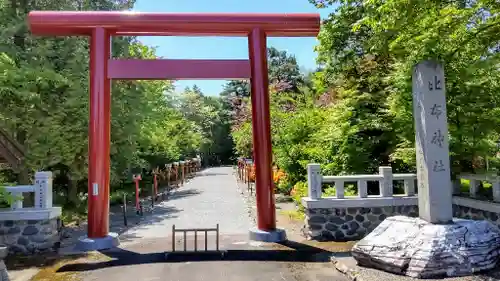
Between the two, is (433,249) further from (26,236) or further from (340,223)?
(26,236)

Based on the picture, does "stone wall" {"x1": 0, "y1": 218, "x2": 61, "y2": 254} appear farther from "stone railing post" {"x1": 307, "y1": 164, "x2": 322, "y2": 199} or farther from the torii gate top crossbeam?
"stone railing post" {"x1": 307, "y1": 164, "x2": 322, "y2": 199}

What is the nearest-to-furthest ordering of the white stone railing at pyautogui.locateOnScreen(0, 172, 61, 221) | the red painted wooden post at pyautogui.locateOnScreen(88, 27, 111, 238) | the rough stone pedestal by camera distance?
1. the rough stone pedestal
2. the white stone railing at pyautogui.locateOnScreen(0, 172, 61, 221)
3. the red painted wooden post at pyautogui.locateOnScreen(88, 27, 111, 238)

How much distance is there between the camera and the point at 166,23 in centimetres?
973

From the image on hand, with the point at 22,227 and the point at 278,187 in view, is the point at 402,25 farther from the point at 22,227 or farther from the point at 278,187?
Result: the point at 278,187

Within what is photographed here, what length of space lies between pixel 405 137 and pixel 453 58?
2.24 m

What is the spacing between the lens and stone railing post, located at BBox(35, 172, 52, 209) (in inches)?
373

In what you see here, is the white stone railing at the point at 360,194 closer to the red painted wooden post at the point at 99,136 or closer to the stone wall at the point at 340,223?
the stone wall at the point at 340,223

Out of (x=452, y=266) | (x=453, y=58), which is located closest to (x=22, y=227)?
(x=452, y=266)

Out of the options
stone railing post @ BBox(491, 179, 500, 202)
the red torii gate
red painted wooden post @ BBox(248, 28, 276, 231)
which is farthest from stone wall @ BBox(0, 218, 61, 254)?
stone railing post @ BBox(491, 179, 500, 202)

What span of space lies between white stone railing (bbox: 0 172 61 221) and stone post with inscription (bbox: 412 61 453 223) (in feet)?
26.4

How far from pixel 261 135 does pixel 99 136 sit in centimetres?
379

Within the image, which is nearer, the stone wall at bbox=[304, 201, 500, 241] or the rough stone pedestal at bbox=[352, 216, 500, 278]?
the rough stone pedestal at bbox=[352, 216, 500, 278]

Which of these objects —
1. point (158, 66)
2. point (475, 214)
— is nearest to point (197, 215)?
point (158, 66)

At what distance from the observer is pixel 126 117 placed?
586 inches
